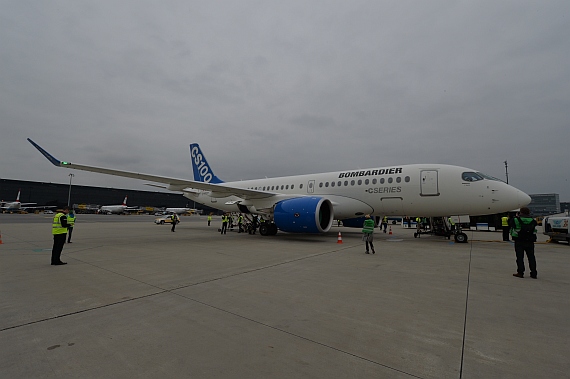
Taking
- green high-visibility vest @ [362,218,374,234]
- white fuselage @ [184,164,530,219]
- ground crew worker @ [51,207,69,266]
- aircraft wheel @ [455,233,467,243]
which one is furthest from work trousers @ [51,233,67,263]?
aircraft wheel @ [455,233,467,243]

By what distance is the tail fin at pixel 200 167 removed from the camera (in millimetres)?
21922

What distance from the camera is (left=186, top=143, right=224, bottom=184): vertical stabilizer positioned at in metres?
21.9

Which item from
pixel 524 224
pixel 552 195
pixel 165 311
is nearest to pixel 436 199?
pixel 524 224

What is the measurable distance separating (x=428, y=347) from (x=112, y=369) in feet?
9.25

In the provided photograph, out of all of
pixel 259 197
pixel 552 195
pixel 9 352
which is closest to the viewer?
pixel 9 352

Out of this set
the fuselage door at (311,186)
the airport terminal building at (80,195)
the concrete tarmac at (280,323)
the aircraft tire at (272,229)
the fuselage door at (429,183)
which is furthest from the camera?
the airport terminal building at (80,195)

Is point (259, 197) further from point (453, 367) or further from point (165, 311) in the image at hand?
point (453, 367)

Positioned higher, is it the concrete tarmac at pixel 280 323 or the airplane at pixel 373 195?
the airplane at pixel 373 195

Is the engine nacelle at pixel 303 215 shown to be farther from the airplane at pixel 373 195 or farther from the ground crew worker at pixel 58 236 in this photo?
the ground crew worker at pixel 58 236

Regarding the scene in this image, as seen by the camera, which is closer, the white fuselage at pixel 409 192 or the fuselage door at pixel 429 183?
the white fuselage at pixel 409 192

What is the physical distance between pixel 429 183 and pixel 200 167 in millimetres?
16675

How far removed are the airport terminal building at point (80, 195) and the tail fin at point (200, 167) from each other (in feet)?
219

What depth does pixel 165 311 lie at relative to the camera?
3609 mm

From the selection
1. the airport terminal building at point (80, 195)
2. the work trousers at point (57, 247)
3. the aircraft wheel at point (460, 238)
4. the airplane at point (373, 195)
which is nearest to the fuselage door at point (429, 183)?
the airplane at point (373, 195)
